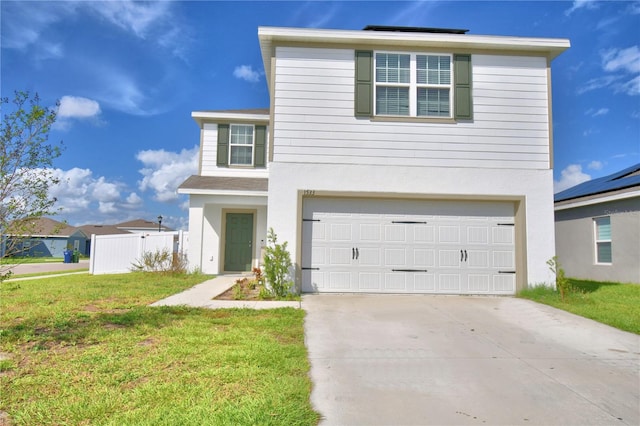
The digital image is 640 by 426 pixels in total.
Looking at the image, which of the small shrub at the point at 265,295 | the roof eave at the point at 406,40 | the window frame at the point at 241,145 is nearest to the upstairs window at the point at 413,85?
the roof eave at the point at 406,40

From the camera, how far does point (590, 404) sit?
312 centimetres

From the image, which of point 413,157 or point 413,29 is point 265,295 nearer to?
point 413,157

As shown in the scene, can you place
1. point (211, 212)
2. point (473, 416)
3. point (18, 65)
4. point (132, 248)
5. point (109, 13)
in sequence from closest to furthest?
point (473, 416)
point (18, 65)
point (109, 13)
point (211, 212)
point (132, 248)

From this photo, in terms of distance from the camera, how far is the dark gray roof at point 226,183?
11.8 m

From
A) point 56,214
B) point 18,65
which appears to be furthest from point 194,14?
point 56,214

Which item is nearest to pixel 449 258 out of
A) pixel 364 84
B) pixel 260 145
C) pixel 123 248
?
pixel 364 84

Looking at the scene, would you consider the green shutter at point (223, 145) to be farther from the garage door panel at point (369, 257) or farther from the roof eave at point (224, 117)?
the garage door panel at point (369, 257)

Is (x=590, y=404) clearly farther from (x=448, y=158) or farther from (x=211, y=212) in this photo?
(x=211, y=212)

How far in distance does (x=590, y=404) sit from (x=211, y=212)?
1138 cm

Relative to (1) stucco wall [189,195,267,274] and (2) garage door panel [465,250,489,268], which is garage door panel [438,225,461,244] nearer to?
(2) garage door panel [465,250,489,268]

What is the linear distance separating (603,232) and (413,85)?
8.92m

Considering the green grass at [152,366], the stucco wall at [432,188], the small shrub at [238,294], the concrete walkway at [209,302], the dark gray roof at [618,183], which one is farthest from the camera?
the dark gray roof at [618,183]

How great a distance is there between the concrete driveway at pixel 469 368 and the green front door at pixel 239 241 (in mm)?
6695

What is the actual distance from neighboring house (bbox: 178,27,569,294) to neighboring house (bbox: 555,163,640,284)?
4.83 meters
